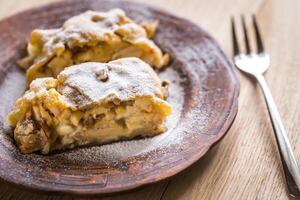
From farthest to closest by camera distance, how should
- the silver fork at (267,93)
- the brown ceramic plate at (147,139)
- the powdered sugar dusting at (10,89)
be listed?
the powdered sugar dusting at (10,89)
the silver fork at (267,93)
the brown ceramic plate at (147,139)

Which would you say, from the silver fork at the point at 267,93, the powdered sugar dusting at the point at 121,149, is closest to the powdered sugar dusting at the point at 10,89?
the powdered sugar dusting at the point at 121,149

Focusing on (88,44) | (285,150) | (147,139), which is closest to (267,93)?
(285,150)

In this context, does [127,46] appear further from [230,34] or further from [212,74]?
[230,34]

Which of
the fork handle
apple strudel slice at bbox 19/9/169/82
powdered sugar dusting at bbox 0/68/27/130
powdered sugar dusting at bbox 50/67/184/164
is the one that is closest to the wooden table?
the fork handle

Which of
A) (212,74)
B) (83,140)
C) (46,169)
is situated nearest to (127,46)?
(212,74)

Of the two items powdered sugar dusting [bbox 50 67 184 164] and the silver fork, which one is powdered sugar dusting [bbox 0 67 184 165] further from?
the silver fork

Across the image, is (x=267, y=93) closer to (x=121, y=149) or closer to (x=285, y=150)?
(x=285, y=150)

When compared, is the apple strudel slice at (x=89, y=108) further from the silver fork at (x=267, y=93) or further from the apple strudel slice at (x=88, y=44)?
the silver fork at (x=267, y=93)
